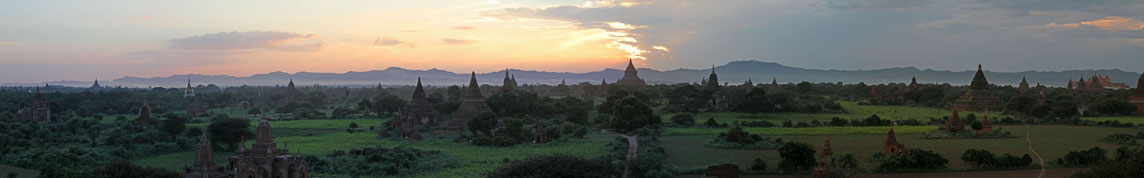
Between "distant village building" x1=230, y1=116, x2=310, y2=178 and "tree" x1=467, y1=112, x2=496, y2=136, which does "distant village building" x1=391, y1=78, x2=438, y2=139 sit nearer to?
"tree" x1=467, y1=112, x2=496, y2=136

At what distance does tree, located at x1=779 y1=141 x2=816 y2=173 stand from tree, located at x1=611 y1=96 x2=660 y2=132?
23.5m

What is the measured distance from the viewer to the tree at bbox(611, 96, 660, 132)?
52.8 metres

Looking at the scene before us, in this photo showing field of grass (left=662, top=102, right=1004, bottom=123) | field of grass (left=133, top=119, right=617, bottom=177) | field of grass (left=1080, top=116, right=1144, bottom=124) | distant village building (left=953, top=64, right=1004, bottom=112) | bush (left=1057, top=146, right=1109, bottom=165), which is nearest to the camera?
bush (left=1057, top=146, right=1109, bottom=165)

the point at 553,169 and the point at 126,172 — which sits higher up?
the point at 553,169

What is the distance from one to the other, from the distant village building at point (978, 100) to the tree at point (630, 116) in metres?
36.6

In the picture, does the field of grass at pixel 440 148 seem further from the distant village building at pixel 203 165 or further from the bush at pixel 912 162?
the bush at pixel 912 162

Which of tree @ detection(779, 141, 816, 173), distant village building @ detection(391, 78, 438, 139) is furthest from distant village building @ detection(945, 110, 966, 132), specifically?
distant village building @ detection(391, 78, 438, 139)

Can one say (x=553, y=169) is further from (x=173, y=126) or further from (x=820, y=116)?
(x=820, y=116)

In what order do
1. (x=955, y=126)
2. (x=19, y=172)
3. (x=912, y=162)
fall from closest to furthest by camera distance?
(x=912, y=162) < (x=19, y=172) < (x=955, y=126)

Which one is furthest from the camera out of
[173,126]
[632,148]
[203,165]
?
[173,126]

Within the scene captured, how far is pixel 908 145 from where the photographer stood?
134 ft

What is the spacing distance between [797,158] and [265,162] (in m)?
20.1

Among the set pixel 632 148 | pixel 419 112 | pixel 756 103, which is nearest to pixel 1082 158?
pixel 632 148

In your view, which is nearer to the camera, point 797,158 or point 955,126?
point 797,158
